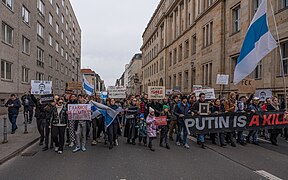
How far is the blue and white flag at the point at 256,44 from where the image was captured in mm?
9148

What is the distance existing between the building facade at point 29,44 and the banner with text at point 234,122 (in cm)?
1746

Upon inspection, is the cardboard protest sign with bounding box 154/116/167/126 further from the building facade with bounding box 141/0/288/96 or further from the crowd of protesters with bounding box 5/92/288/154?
the building facade with bounding box 141/0/288/96

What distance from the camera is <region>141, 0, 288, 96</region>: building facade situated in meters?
16.9

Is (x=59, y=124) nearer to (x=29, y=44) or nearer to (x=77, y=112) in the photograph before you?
(x=77, y=112)

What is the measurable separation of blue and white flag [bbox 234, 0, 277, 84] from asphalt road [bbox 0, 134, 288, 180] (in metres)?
2.86

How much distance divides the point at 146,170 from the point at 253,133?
18.5 ft

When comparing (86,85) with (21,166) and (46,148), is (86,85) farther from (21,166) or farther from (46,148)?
(21,166)

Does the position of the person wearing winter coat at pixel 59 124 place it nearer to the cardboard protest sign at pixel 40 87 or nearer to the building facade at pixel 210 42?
the cardboard protest sign at pixel 40 87

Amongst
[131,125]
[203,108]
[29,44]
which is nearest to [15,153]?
[131,125]

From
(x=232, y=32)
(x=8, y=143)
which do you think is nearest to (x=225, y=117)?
(x=8, y=143)

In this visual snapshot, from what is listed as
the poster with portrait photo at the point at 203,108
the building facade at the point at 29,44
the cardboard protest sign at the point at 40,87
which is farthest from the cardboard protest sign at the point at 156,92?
the building facade at the point at 29,44

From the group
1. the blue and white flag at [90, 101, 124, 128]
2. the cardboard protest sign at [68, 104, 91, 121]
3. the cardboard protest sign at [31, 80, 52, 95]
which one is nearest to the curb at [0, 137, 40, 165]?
the cardboard protest sign at [68, 104, 91, 121]

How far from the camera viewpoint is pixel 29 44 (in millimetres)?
28938

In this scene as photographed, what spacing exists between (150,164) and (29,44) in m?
26.0
